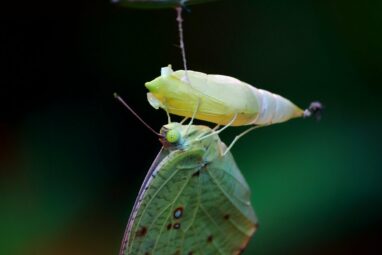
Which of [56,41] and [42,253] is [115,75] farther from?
[42,253]

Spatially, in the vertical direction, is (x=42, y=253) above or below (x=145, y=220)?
below

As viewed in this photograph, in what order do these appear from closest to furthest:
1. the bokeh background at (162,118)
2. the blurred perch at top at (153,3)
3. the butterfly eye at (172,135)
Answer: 1. the blurred perch at top at (153,3)
2. the butterfly eye at (172,135)
3. the bokeh background at (162,118)

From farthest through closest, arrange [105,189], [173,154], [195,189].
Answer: [105,189] < [195,189] < [173,154]

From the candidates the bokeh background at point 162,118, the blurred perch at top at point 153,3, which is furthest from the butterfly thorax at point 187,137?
the bokeh background at point 162,118

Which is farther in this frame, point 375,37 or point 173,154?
point 375,37

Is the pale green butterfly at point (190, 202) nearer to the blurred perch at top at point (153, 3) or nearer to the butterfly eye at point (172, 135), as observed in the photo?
the butterfly eye at point (172, 135)

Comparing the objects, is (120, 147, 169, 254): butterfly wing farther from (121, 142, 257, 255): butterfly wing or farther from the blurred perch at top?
the blurred perch at top

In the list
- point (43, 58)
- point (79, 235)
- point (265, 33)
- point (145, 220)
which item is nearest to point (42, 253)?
point (79, 235)
